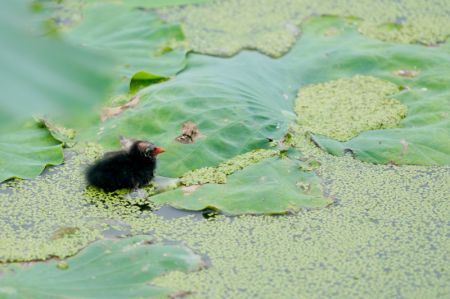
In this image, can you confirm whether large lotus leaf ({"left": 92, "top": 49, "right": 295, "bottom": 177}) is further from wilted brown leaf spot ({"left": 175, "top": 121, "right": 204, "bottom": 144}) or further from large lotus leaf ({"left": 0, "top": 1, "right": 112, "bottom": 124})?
large lotus leaf ({"left": 0, "top": 1, "right": 112, "bottom": 124})

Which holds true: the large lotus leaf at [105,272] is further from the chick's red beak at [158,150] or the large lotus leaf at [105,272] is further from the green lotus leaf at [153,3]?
the green lotus leaf at [153,3]

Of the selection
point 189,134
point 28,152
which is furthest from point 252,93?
point 28,152

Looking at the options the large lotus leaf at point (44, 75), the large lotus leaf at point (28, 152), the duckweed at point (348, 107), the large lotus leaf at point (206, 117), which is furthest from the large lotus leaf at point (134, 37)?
the large lotus leaf at point (44, 75)

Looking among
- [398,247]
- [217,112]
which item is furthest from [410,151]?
[217,112]

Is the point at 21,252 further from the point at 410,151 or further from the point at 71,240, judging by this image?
the point at 410,151

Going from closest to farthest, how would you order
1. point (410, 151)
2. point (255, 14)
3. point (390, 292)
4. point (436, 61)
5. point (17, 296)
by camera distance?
point (17, 296) < point (390, 292) < point (410, 151) < point (436, 61) < point (255, 14)

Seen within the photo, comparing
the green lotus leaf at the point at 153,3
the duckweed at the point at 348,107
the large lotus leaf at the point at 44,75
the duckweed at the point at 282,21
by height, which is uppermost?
the large lotus leaf at the point at 44,75

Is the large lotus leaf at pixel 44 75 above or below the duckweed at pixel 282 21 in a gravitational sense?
above
